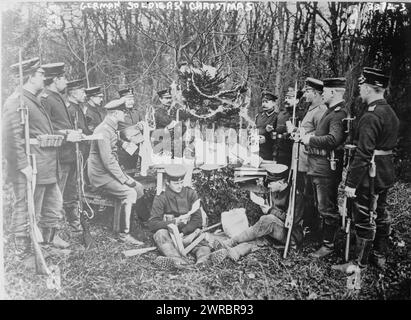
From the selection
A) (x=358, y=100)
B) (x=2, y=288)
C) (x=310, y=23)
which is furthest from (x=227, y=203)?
(x=2, y=288)

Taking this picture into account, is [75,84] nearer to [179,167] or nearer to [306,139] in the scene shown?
[179,167]

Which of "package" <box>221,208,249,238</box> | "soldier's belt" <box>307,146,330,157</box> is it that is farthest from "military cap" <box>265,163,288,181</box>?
"package" <box>221,208,249,238</box>

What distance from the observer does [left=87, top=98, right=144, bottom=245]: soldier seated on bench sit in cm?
505

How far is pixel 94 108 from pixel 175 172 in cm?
104

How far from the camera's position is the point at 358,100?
195 inches

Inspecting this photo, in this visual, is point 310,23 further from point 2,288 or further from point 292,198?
point 2,288

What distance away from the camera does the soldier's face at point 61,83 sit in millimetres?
5023

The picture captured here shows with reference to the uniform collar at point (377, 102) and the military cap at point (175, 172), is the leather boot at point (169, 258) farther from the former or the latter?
the uniform collar at point (377, 102)

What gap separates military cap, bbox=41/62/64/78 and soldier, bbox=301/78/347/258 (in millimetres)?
2528

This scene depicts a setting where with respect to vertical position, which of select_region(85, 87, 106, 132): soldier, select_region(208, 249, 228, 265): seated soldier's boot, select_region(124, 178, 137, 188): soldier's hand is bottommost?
select_region(208, 249, 228, 265): seated soldier's boot

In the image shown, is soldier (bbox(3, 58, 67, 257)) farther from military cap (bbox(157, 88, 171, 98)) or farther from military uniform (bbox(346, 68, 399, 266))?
military uniform (bbox(346, 68, 399, 266))

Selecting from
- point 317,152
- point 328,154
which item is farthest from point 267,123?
point 328,154

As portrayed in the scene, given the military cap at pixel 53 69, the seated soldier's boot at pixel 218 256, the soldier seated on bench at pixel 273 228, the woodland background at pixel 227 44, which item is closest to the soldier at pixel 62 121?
the military cap at pixel 53 69

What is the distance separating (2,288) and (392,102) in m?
4.38
